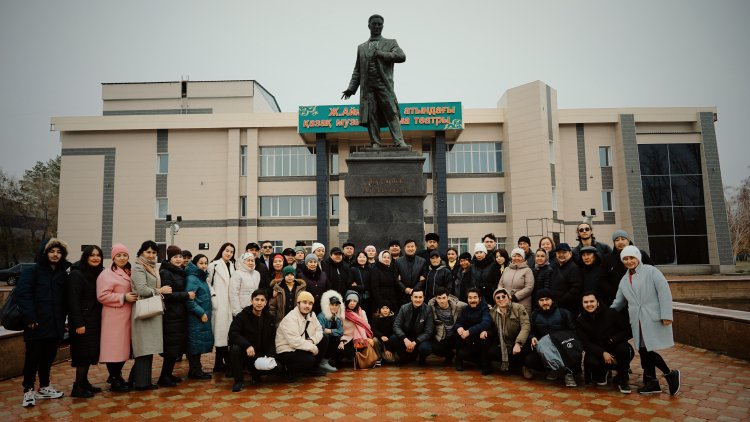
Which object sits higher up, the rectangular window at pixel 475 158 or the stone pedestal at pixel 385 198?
the rectangular window at pixel 475 158

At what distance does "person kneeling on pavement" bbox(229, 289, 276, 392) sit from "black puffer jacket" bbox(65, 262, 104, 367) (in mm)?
1570

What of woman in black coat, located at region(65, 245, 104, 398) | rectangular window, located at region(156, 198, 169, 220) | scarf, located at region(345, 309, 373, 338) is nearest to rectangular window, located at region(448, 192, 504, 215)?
rectangular window, located at region(156, 198, 169, 220)

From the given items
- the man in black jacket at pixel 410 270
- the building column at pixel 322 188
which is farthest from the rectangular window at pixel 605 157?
the man in black jacket at pixel 410 270

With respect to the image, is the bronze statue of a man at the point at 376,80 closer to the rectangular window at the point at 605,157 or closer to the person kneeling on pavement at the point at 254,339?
the person kneeling on pavement at the point at 254,339

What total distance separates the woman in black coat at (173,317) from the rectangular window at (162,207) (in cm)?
2725

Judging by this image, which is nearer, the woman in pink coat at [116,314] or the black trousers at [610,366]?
the black trousers at [610,366]

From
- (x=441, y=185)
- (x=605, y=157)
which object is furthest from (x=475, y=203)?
(x=605, y=157)

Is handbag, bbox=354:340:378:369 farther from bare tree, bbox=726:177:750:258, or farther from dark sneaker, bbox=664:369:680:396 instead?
bare tree, bbox=726:177:750:258

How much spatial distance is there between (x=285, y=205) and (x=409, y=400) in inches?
1065

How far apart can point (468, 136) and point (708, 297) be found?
756 inches

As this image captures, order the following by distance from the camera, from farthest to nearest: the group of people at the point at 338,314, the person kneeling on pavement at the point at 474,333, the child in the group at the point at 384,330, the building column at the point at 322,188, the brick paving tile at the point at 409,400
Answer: the building column at the point at 322,188, the child in the group at the point at 384,330, the person kneeling on pavement at the point at 474,333, the group of people at the point at 338,314, the brick paving tile at the point at 409,400

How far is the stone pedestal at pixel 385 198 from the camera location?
889 cm

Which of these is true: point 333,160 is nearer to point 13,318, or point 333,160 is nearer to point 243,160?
point 243,160

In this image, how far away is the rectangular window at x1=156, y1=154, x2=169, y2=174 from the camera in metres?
Result: 31.0
